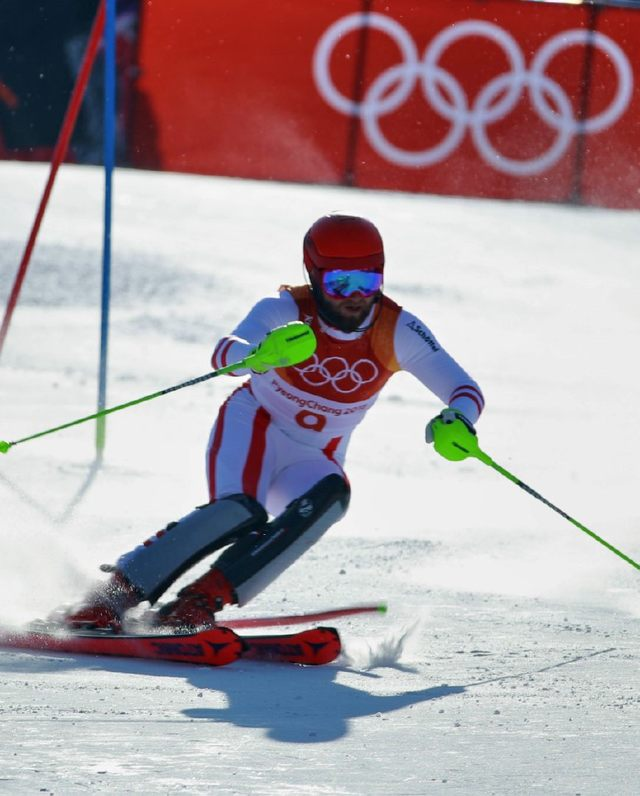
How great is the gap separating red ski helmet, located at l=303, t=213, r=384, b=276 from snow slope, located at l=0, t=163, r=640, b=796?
1.06m

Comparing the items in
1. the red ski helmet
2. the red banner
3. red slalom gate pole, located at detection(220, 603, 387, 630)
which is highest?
the red banner

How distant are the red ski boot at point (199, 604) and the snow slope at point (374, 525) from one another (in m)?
0.22

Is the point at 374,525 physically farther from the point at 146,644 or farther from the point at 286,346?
the point at 146,644

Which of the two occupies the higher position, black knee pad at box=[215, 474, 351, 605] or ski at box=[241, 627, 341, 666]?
black knee pad at box=[215, 474, 351, 605]

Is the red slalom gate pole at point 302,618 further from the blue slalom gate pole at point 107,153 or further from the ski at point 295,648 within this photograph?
the blue slalom gate pole at point 107,153

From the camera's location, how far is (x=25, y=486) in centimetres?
652

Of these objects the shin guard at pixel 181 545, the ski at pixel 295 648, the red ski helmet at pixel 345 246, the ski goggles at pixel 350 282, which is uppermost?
the red ski helmet at pixel 345 246

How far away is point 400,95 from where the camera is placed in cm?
922

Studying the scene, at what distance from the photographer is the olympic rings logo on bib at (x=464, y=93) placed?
8.80 metres

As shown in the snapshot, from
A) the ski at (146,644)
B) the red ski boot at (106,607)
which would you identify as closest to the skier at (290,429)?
the red ski boot at (106,607)

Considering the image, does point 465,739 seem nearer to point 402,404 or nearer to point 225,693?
point 225,693

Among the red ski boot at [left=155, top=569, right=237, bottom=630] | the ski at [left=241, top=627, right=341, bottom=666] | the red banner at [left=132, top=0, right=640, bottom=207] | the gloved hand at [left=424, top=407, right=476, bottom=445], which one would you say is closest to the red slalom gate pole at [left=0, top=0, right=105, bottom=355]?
the red banner at [left=132, top=0, right=640, bottom=207]

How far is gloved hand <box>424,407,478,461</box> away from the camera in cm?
426

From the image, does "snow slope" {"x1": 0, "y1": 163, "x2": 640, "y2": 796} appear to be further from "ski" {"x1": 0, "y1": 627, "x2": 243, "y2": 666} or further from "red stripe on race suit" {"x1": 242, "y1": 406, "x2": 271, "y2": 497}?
"red stripe on race suit" {"x1": 242, "y1": 406, "x2": 271, "y2": 497}
